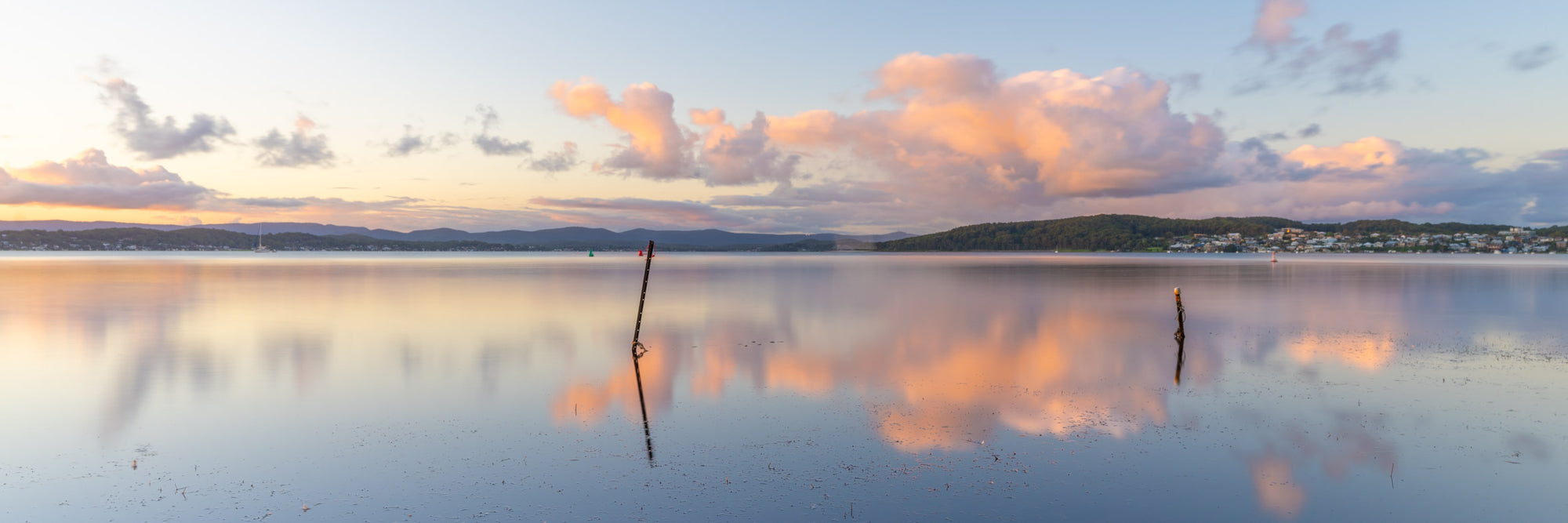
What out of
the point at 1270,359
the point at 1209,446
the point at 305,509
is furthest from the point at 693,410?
the point at 1270,359

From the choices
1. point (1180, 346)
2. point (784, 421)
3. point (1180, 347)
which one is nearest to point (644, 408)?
point (784, 421)

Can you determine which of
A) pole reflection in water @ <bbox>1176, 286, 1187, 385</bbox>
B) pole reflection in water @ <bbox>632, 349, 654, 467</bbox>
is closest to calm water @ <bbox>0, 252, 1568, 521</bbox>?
pole reflection in water @ <bbox>632, 349, 654, 467</bbox>

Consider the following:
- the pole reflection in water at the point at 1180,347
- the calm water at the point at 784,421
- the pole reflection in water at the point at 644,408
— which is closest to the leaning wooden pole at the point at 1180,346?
the pole reflection in water at the point at 1180,347

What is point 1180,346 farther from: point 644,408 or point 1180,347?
point 644,408

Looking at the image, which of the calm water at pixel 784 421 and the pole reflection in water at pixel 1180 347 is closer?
the calm water at pixel 784 421

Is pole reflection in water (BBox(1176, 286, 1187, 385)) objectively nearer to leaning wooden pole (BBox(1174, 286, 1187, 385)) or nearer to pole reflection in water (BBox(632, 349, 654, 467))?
leaning wooden pole (BBox(1174, 286, 1187, 385))

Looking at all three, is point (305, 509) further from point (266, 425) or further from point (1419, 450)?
point (1419, 450)

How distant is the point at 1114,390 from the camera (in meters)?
17.9

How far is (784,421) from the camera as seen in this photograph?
14.6m

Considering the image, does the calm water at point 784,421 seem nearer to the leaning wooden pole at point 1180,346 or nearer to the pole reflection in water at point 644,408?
the pole reflection in water at point 644,408

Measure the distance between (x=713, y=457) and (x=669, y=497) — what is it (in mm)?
1915

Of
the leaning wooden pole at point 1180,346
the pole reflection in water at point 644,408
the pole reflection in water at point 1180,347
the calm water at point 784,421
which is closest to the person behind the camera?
the calm water at point 784,421

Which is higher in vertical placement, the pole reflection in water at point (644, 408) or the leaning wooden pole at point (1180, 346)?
the leaning wooden pole at point (1180, 346)

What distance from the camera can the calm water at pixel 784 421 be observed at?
1030cm
